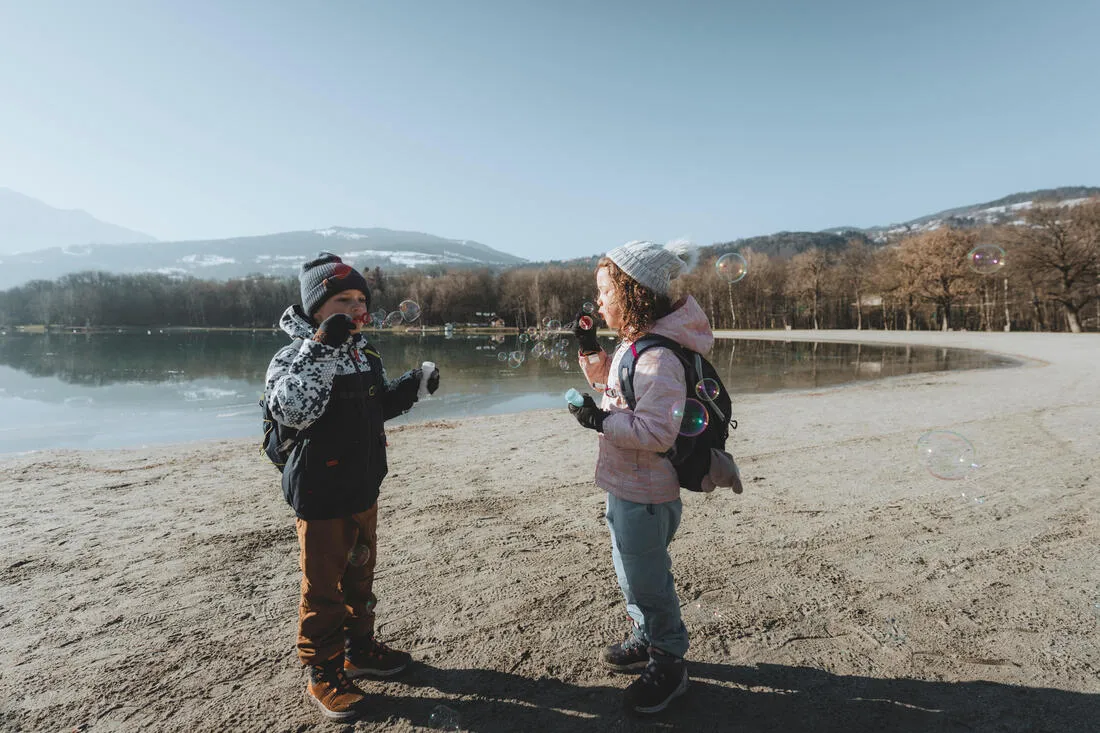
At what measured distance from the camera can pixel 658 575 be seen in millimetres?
2557

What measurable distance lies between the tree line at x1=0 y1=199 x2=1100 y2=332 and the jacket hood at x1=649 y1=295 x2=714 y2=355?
13.4 meters

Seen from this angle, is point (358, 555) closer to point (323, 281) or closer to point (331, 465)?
point (331, 465)

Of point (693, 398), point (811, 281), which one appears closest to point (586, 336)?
point (693, 398)

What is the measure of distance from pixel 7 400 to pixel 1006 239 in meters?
60.7

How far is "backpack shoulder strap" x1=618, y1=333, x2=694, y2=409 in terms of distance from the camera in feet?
8.10

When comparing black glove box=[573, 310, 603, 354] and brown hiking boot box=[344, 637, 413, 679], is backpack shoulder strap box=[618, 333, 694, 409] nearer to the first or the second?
black glove box=[573, 310, 603, 354]

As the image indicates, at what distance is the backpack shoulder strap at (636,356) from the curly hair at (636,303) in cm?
8

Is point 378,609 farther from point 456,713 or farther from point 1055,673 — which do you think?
point 1055,673

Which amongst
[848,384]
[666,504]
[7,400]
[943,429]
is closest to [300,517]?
[666,504]

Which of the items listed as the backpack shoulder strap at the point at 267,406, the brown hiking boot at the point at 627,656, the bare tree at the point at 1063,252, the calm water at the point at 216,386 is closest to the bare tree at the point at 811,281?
the bare tree at the point at 1063,252

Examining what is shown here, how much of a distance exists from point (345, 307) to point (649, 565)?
1924mm

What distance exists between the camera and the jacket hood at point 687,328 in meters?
2.47

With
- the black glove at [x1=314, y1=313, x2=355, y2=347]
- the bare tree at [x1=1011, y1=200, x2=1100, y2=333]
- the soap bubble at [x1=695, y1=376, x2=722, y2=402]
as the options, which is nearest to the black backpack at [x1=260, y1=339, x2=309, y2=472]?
the black glove at [x1=314, y1=313, x2=355, y2=347]

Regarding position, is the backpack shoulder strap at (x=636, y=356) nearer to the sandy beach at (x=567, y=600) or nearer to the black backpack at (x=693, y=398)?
the black backpack at (x=693, y=398)
